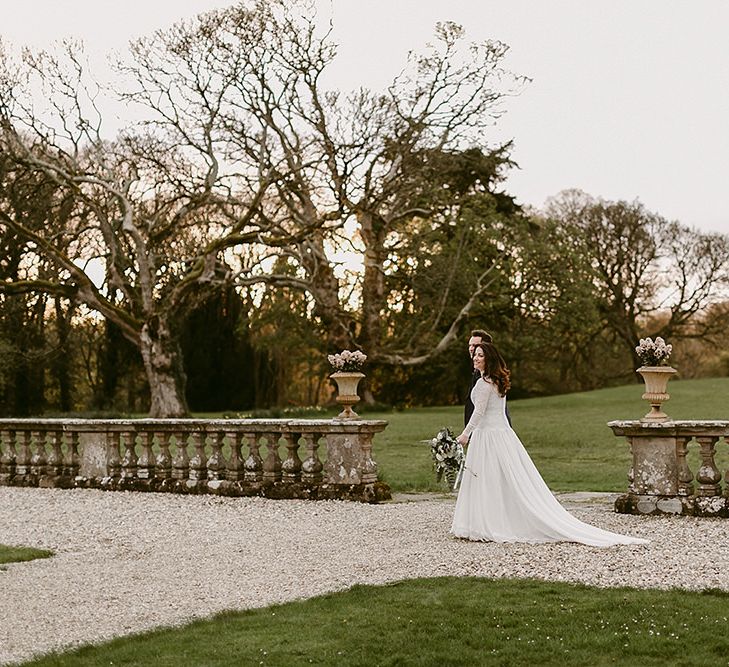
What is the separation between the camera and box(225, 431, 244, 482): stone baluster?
43.7 feet

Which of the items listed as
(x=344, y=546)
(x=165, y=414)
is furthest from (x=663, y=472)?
(x=165, y=414)

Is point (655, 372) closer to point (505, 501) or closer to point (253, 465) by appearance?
point (505, 501)

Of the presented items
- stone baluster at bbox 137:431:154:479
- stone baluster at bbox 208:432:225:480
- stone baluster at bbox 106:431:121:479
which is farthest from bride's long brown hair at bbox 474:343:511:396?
stone baluster at bbox 106:431:121:479

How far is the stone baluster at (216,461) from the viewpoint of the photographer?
13555mm

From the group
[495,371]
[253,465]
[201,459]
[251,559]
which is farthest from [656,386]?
[201,459]

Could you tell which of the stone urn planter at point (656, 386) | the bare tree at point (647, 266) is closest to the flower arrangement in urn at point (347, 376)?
the stone urn planter at point (656, 386)

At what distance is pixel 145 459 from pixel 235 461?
1.60m

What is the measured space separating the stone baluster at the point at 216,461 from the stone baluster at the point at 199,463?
0.13 m

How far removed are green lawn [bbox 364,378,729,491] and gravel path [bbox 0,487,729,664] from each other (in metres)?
3.56

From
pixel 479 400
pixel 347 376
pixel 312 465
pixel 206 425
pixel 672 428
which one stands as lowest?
pixel 312 465

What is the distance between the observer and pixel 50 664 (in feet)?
18.7

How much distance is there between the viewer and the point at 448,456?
1031 cm

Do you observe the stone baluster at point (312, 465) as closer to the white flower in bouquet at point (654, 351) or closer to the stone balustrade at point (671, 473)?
the stone balustrade at point (671, 473)

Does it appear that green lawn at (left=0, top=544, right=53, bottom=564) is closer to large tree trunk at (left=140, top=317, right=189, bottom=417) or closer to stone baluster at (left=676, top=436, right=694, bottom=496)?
stone baluster at (left=676, top=436, right=694, bottom=496)
